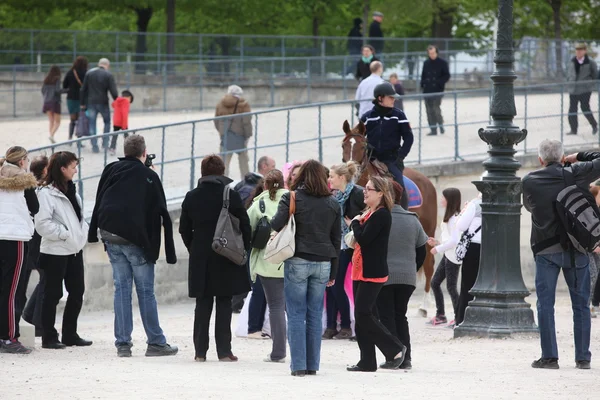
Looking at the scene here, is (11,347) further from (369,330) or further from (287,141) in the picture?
(287,141)

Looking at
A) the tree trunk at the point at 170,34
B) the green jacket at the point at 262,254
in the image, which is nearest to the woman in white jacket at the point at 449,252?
the green jacket at the point at 262,254

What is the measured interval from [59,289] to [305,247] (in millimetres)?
3287

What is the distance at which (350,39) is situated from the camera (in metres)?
38.8

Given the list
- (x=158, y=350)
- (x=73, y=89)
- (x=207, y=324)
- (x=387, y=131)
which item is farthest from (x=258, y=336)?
(x=73, y=89)

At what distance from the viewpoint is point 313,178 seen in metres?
11.4

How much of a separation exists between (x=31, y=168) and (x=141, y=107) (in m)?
20.8

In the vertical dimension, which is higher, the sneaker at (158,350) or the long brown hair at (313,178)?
the long brown hair at (313,178)

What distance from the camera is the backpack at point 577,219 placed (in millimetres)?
11922

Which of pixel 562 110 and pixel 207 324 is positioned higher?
pixel 562 110

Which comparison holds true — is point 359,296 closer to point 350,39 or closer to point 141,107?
point 141,107

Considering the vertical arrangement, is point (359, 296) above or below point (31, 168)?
below

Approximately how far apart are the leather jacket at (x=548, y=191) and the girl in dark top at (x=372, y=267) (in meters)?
1.35

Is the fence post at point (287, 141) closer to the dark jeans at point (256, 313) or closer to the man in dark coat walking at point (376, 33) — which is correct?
the dark jeans at point (256, 313)

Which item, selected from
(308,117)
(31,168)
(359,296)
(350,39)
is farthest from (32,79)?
(359,296)
